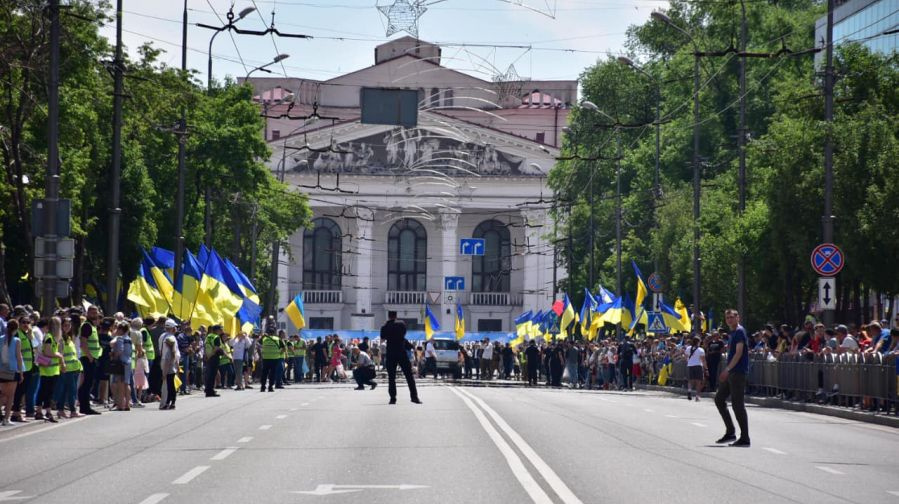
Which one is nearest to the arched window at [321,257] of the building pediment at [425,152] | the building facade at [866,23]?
the building pediment at [425,152]

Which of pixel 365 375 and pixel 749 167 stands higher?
pixel 749 167

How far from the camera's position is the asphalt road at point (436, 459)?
12875 millimetres

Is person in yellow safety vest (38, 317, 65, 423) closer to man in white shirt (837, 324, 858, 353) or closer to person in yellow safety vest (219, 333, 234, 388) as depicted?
man in white shirt (837, 324, 858, 353)

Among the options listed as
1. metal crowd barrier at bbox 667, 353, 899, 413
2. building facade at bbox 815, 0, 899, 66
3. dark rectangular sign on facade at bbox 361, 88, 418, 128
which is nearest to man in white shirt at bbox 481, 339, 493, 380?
building facade at bbox 815, 0, 899, 66

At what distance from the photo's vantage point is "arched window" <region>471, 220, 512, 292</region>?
11538 centimetres

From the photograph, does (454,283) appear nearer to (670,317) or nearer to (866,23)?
(866,23)

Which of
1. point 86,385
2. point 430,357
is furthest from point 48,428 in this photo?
point 430,357

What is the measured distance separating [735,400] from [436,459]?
15.2 feet

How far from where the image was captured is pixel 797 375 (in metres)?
32.1

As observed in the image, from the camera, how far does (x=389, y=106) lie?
147 feet

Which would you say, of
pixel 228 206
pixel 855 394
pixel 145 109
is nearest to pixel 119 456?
pixel 855 394

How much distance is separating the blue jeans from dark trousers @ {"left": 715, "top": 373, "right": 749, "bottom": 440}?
32.3 feet

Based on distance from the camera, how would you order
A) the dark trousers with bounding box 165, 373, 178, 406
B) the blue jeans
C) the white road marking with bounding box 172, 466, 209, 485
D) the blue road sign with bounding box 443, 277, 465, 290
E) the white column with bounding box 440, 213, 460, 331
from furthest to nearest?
the white column with bounding box 440, 213, 460, 331, the blue road sign with bounding box 443, 277, 465, 290, the dark trousers with bounding box 165, 373, 178, 406, the blue jeans, the white road marking with bounding box 172, 466, 209, 485

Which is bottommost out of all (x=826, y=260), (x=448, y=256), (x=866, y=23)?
(x=826, y=260)
